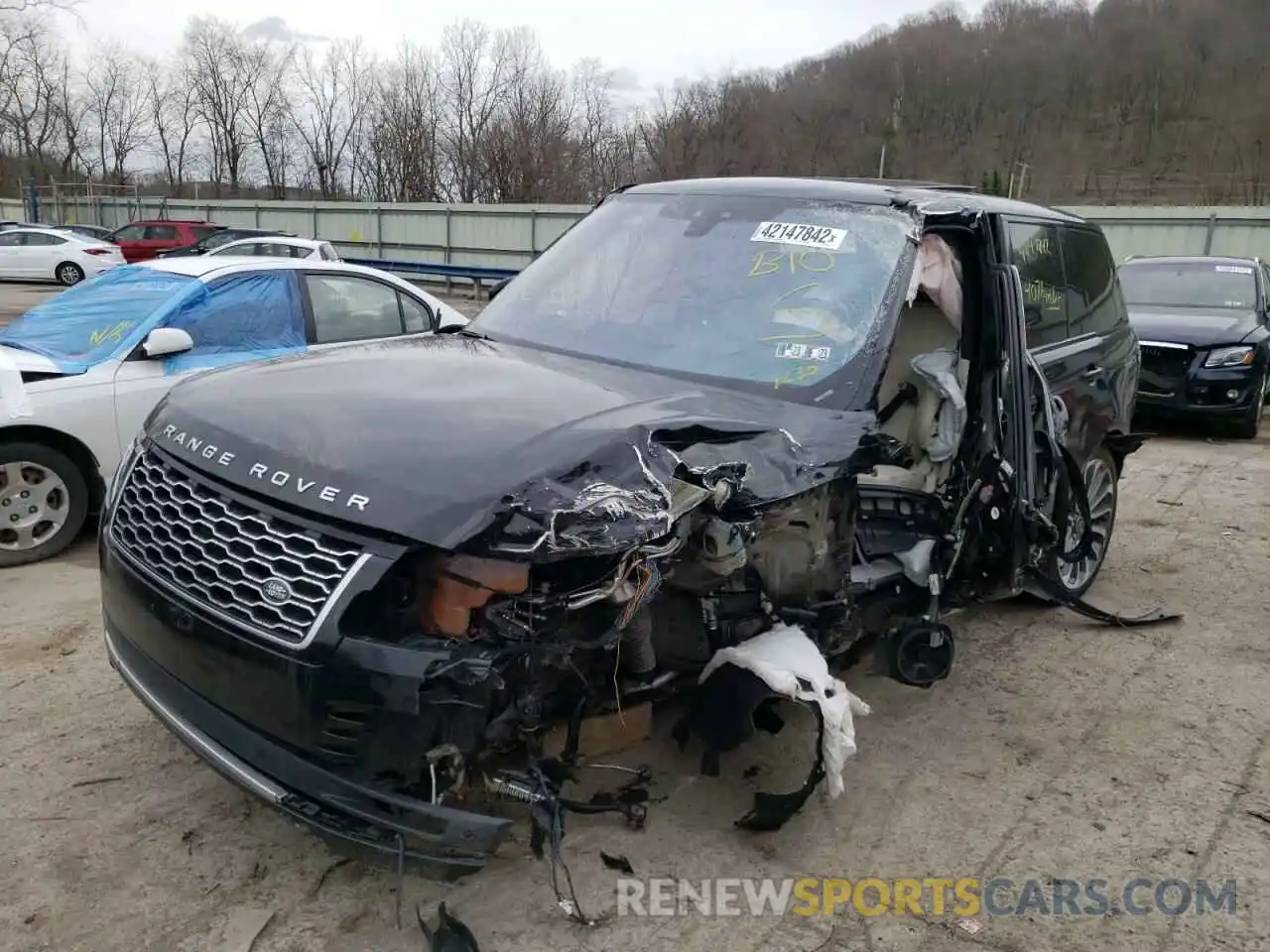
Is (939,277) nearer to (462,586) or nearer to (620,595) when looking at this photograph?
(620,595)

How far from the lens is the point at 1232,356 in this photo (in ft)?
31.5

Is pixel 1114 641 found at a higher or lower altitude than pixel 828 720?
lower

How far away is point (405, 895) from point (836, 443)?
6.19 feet

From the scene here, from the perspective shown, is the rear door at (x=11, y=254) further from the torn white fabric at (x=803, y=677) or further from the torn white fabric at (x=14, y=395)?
the torn white fabric at (x=803, y=677)

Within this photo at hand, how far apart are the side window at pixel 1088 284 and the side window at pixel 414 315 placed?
415 centimetres

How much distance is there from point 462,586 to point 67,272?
1034 inches

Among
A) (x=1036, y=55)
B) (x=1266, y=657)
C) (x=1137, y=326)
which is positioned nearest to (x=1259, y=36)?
(x=1036, y=55)

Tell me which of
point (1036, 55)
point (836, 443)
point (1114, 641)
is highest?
point (1036, 55)

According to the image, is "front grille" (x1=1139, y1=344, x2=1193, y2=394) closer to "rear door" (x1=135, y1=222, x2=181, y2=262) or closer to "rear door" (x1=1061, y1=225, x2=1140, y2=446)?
"rear door" (x1=1061, y1=225, x2=1140, y2=446)

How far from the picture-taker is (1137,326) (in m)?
10.2

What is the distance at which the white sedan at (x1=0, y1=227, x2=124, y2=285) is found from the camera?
23922mm

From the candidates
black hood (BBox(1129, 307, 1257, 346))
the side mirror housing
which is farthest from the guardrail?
the side mirror housing

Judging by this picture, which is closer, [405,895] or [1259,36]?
[405,895]

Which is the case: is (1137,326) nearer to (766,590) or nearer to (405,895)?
(766,590)
